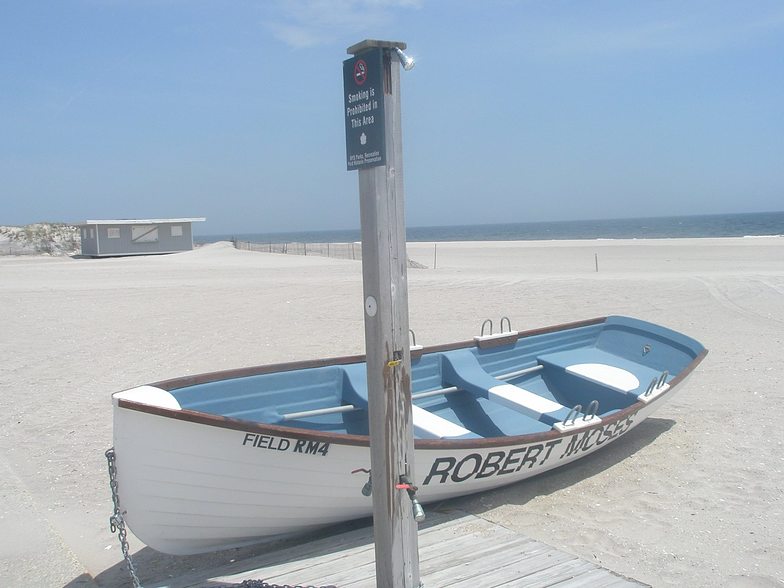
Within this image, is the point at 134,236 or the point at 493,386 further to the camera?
the point at 134,236

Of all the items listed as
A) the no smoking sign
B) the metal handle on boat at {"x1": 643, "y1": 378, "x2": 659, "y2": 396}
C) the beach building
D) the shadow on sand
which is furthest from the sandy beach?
the beach building

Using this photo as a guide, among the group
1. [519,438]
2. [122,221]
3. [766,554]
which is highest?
[122,221]

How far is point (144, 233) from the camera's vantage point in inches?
1583

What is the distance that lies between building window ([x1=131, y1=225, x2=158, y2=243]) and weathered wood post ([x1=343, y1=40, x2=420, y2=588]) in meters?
38.9

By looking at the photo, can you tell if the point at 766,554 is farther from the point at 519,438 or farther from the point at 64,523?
the point at 64,523

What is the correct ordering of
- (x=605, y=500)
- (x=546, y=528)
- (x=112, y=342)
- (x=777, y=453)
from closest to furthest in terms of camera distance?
(x=546, y=528) → (x=605, y=500) → (x=777, y=453) → (x=112, y=342)

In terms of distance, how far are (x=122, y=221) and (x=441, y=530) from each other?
3775 centimetres

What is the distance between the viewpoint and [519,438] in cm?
571

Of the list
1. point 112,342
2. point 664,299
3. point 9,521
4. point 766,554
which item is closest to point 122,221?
point 112,342

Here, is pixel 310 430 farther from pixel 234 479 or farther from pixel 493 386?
pixel 493 386

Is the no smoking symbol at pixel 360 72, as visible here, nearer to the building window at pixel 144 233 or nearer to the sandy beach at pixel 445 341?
the sandy beach at pixel 445 341

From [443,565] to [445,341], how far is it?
8608mm

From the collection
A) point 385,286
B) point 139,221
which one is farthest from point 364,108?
point 139,221

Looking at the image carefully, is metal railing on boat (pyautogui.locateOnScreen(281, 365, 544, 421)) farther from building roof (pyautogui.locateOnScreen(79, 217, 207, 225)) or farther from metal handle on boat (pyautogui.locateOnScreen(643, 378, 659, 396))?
building roof (pyautogui.locateOnScreen(79, 217, 207, 225))
